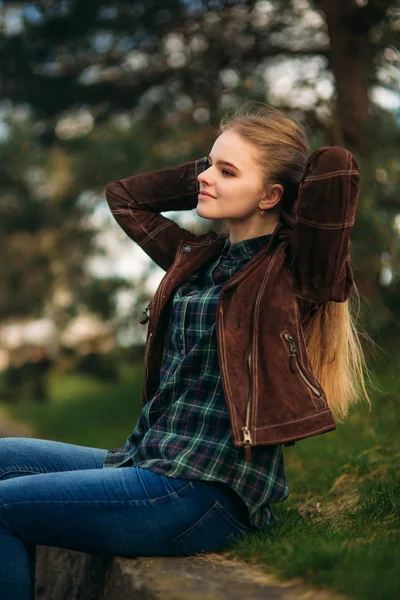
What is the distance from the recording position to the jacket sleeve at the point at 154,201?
317cm

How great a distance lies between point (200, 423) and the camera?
2.56m

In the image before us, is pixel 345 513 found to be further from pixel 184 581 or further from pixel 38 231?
pixel 38 231

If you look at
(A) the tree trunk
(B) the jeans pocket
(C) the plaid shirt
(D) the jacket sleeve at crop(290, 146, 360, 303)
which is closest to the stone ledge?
(B) the jeans pocket

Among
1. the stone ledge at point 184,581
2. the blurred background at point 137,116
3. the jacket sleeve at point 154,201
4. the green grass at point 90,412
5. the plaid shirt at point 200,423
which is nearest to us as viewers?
the stone ledge at point 184,581

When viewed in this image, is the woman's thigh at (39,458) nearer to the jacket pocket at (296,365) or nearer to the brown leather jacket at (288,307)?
the brown leather jacket at (288,307)

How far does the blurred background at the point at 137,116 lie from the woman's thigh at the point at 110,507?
59.6 inches

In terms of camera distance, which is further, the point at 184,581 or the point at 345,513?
the point at 345,513

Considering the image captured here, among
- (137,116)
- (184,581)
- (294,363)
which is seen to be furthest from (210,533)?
(137,116)

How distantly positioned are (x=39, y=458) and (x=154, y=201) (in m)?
1.10

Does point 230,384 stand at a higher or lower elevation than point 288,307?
lower

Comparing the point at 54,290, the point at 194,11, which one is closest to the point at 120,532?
the point at 194,11

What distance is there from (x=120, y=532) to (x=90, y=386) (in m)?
14.6

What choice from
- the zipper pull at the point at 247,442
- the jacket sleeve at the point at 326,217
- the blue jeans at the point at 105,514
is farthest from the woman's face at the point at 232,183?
the blue jeans at the point at 105,514

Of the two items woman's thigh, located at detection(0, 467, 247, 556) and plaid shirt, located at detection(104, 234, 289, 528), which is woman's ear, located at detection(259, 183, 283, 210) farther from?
woman's thigh, located at detection(0, 467, 247, 556)
